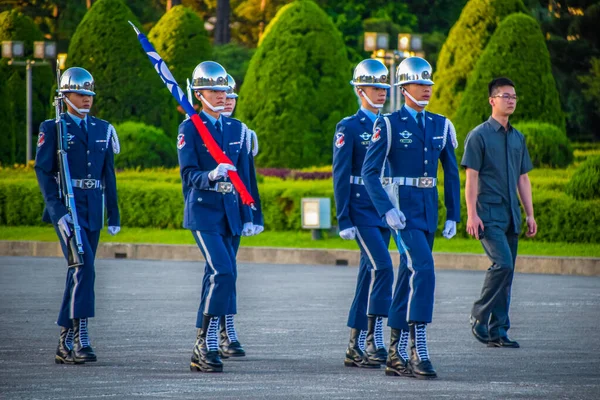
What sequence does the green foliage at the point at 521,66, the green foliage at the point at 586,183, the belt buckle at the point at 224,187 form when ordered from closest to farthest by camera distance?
the belt buckle at the point at 224,187
the green foliage at the point at 586,183
the green foliage at the point at 521,66

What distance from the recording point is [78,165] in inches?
435

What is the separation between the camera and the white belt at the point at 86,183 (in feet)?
36.2

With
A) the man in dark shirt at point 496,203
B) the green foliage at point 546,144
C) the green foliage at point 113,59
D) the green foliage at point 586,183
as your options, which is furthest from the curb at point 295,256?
the green foliage at point 113,59

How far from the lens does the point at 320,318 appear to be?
1426 cm

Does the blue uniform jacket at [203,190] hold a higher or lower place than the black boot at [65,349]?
higher

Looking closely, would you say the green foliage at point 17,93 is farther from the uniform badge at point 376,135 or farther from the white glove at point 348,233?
the uniform badge at point 376,135

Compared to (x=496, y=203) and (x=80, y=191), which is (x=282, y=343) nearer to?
(x=496, y=203)

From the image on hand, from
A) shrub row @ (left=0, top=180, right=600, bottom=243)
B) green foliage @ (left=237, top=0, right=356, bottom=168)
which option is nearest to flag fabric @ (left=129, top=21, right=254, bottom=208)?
shrub row @ (left=0, top=180, right=600, bottom=243)

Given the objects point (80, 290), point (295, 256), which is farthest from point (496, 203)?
point (295, 256)

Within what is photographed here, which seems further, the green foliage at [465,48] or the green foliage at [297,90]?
the green foliage at [465,48]

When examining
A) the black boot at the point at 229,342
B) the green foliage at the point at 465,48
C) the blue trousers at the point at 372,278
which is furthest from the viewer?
the green foliage at the point at 465,48

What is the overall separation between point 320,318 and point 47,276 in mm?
6203

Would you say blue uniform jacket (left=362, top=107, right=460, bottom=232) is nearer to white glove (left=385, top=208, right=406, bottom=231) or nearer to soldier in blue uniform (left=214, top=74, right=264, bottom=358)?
white glove (left=385, top=208, right=406, bottom=231)

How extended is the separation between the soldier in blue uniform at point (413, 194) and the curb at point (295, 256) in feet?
33.2
